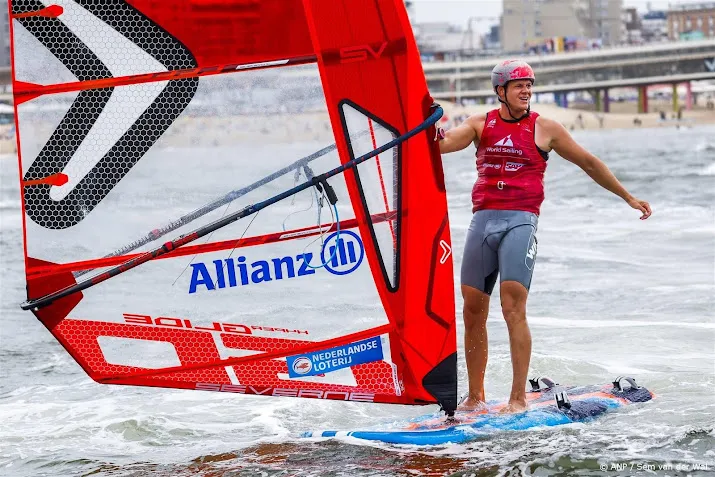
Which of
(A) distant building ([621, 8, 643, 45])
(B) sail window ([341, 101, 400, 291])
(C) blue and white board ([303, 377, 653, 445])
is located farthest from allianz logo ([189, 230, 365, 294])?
(A) distant building ([621, 8, 643, 45])

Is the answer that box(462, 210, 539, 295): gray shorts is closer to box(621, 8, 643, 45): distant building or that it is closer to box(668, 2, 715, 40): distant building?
box(668, 2, 715, 40): distant building

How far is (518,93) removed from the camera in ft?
16.5

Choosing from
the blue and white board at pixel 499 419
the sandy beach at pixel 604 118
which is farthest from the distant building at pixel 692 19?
the blue and white board at pixel 499 419

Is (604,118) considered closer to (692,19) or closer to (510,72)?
(692,19)

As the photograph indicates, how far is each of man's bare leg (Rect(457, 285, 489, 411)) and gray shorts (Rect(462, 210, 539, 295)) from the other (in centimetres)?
5

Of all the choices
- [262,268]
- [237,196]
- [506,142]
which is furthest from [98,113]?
[506,142]

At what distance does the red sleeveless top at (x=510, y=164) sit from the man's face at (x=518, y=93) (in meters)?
0.08

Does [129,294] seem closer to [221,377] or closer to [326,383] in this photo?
[221,377]

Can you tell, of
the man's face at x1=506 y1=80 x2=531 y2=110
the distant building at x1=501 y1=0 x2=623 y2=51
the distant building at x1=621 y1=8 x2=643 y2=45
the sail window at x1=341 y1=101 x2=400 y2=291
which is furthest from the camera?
the distant building at x1=621 y1=8 x2=643 y2=45

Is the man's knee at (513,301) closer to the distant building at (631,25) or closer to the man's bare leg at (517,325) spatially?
the man's bare leg at (517,325)

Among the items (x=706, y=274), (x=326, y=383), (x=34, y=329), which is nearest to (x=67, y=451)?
(x=326, y=383)

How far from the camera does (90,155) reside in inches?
180

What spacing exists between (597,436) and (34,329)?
522 centimetres

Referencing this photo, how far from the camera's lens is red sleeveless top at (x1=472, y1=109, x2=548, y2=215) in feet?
16.7
